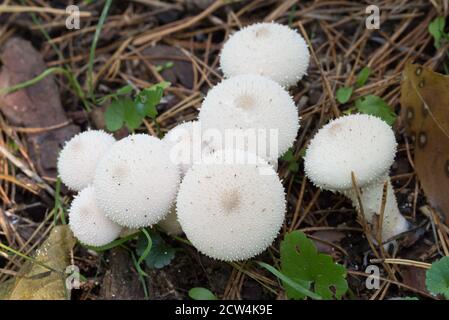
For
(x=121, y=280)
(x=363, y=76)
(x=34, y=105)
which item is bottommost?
(x=121, y=280)

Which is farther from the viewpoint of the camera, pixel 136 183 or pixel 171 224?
pixel 171 224

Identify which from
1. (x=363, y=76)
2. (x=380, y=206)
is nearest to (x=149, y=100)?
(x=363, y=76)

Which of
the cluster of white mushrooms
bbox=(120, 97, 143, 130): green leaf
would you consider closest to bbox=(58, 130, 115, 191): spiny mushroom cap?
the cluster of white mushrooms

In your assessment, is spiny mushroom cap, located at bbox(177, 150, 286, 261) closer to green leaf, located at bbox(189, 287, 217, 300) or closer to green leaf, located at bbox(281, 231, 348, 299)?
green leaf, located at bbox(281, 231, 348, 299)

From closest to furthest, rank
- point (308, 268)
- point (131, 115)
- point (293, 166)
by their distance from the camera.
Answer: point (308, 268) → point (293, 166) → point (131, 115)

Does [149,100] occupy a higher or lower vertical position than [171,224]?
higher

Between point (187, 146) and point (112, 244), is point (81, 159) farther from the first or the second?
point (187, 146)
